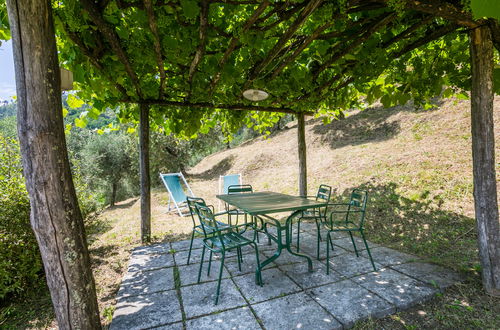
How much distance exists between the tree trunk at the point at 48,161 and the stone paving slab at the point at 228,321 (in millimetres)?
781

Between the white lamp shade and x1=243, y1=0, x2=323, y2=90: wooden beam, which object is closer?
x1=243, y1=0, x2=323, y2=90: wooden beam

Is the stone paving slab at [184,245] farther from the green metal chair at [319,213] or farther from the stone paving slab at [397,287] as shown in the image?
the stone paving slab at [397,287]

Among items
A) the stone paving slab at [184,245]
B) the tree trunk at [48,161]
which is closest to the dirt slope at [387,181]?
the stone paving slab at [184,245]

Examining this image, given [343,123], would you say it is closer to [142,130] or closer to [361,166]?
[361,166]

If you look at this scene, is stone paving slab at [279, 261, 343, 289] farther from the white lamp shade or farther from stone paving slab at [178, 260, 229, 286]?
the white lamp shade

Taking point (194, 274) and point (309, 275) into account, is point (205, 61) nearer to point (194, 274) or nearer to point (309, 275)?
point (194, 274)

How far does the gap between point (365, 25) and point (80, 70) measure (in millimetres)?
2698

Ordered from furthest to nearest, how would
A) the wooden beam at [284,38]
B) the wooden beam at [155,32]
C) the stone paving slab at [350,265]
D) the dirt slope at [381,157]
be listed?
the dirt slope at [381,157] < the stone paving slab at [350,265] < the wooden beam at [284,38] < the wooden beam at [155,32]

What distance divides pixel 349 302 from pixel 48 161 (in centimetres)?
247


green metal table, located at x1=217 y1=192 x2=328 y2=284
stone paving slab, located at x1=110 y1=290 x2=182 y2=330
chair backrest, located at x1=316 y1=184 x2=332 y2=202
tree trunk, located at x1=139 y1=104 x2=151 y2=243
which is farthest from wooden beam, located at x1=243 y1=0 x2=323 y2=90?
stone paving slab, located at x1=110 y1=290 x2=182 y2=330

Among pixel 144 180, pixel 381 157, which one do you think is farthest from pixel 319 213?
pixel 381 157

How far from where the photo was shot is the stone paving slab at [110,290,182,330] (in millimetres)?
1910

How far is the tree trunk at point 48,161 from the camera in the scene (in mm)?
1286

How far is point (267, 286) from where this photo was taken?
2.42m
